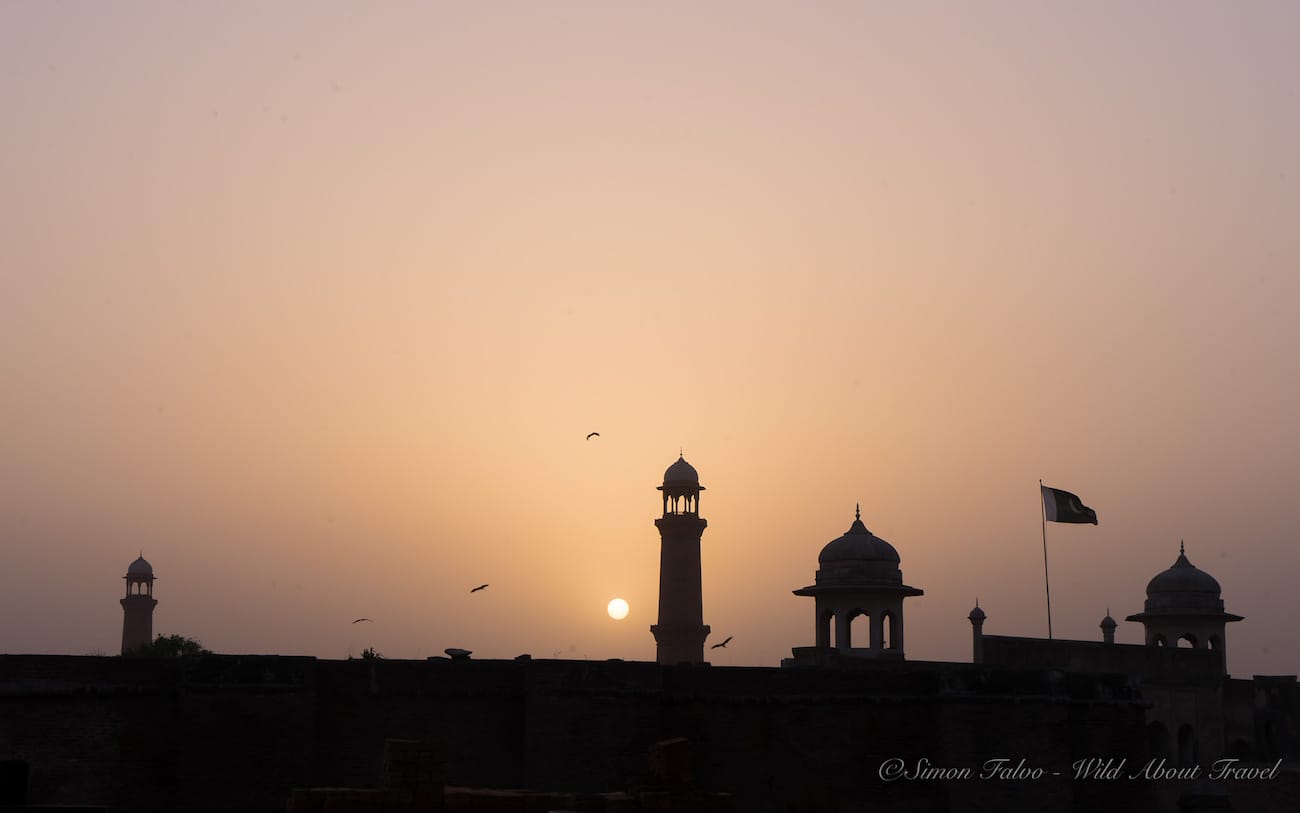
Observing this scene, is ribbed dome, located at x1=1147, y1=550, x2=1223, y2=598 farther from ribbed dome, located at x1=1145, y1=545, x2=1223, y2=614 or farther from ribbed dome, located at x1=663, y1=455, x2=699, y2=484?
ribbed dome, located at x1=663, y1=455, x2=699, y2=484

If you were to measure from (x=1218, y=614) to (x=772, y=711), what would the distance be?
2221cm

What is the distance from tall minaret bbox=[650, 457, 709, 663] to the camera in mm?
49875

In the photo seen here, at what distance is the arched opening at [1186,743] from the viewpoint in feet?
133

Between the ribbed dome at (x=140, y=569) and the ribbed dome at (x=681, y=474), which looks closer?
the ribbed dome at (x=681, y=474)

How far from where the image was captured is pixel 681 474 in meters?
51.5

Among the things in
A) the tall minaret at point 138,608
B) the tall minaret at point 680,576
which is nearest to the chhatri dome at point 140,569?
the tall minaret at point 138,608

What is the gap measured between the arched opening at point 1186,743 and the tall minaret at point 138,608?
147 feet

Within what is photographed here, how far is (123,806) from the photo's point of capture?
965 inches

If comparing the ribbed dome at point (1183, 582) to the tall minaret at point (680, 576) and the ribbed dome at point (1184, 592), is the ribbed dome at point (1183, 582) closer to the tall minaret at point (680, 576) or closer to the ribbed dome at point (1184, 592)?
the ribbed dome at point (1184, 592)

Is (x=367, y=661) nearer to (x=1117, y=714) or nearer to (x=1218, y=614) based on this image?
(x=1117, y=714)

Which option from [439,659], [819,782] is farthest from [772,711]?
[439,659]

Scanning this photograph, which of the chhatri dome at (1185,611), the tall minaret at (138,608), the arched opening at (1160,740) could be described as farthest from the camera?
the tall minaret at (138,608)

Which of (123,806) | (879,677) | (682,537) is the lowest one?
(123,806)

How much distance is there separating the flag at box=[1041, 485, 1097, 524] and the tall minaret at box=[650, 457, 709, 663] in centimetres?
1294
